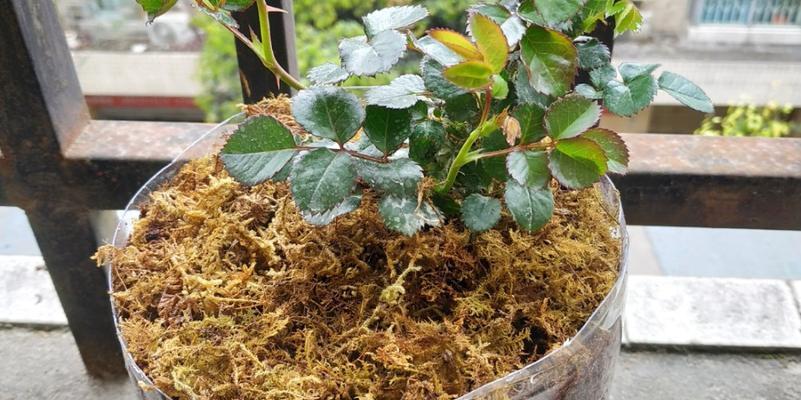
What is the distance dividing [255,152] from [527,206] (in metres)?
0.20

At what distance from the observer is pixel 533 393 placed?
444mm

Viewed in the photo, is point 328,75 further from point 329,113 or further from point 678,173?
point 678,173

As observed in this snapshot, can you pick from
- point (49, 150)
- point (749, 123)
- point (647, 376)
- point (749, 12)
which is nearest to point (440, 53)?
point (49, 150)

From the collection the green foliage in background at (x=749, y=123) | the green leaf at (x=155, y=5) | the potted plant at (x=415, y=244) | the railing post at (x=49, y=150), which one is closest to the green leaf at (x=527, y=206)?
the potted plant at (x=415, y=244)

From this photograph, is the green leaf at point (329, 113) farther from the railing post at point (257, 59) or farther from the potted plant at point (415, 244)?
the railing post at point (257, 59)

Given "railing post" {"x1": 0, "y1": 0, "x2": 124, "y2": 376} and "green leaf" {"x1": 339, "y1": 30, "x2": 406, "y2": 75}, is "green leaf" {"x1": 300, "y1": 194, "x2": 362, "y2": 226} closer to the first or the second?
"green leaf" {"x1": 339, "y1": 30, "x2": 406, "y2": 75}

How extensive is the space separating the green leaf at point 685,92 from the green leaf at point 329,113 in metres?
0.24

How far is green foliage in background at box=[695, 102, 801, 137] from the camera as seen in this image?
10.2ft

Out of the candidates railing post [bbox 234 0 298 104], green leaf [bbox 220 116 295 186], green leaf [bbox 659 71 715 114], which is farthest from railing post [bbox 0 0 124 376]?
green leaf [bbox 659 71 715 114]

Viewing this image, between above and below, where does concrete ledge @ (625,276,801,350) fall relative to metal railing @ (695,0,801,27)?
above

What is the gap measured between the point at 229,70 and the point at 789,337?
120 inches

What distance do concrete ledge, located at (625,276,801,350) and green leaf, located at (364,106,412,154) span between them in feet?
2.59

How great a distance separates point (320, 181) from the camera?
459 millimetres

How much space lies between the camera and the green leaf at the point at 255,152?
18.9 inches
